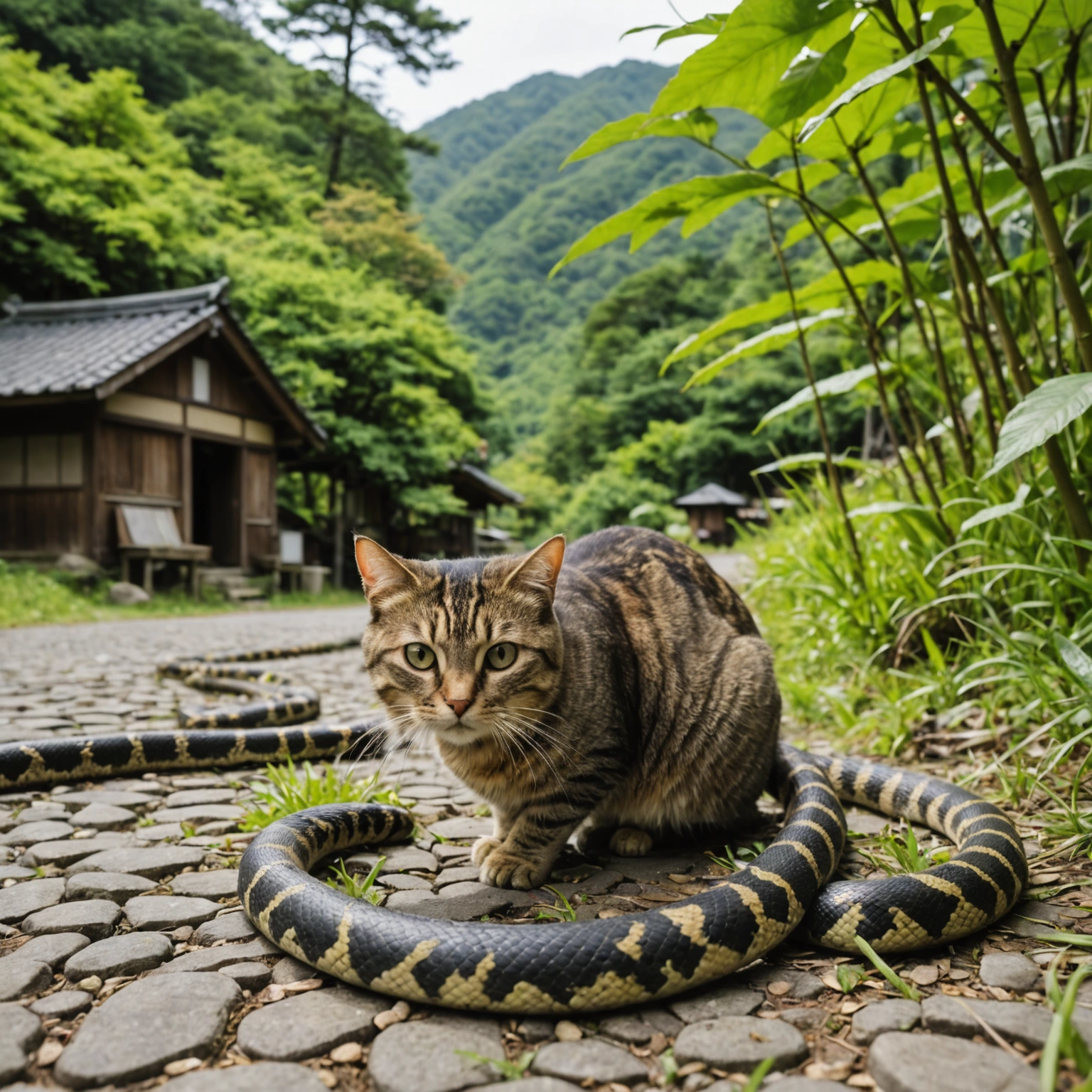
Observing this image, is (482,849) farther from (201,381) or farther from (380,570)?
(201,381)

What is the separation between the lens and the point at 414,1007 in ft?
5.42

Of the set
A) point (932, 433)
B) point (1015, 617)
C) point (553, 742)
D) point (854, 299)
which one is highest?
point (854, 299)

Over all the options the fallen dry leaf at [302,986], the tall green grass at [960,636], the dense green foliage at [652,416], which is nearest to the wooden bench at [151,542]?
the tall green grass at [960,636]

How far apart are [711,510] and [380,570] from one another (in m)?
29.3

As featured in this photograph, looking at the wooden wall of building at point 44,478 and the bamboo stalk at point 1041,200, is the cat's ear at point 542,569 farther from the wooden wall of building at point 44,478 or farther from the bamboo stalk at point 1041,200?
the wooden wall of building at point 44,478

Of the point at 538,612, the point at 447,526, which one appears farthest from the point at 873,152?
the point at 447,526

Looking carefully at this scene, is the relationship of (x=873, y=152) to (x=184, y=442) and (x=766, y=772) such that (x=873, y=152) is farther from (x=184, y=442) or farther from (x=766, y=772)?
(x=184, y=442)

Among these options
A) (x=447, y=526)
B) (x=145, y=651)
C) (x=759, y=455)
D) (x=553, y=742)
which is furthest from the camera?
(x=759, y=455)

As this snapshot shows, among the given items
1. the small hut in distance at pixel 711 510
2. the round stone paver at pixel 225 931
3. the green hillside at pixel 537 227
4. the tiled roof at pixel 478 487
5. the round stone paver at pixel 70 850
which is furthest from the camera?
the green hillside at pixel 537 227

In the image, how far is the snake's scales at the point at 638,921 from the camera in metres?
1.58

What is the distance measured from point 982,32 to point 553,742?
290 cm

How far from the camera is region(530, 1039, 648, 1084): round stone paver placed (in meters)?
1.41

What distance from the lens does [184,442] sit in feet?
52.0

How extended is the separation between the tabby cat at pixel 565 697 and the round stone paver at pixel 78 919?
2.95 feet
